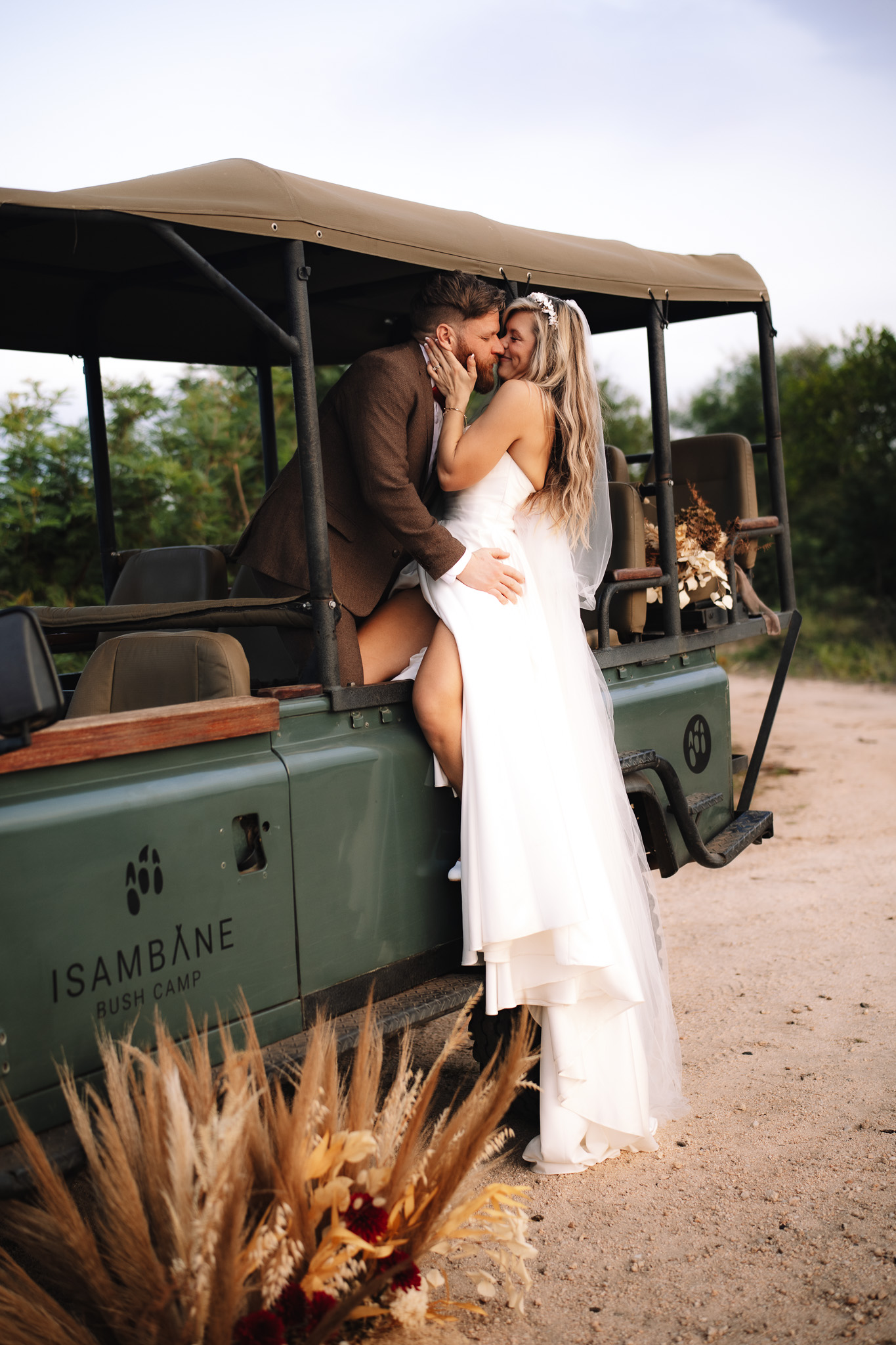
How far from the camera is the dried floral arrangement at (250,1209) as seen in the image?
198 centimetres

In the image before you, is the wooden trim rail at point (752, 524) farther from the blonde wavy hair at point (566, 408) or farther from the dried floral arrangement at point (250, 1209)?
the dried floral arrangement at point (250, 1209)

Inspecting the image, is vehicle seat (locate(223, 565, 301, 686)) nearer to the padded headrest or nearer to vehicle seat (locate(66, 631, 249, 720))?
the padded headrest

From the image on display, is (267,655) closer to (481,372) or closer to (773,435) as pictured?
(481,372)

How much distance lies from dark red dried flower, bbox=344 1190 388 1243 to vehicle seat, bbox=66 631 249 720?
1.16 meters

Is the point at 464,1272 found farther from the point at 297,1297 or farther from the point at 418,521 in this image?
the point at 418,521

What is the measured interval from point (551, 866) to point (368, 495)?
42.8 inches

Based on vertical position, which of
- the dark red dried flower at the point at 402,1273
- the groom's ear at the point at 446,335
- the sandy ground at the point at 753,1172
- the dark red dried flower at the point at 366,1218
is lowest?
the sandy ground at the point at 753,1172

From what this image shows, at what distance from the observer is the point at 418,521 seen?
122 inches

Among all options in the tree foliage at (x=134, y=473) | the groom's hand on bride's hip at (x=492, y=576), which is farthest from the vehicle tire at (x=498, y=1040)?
the tree foliage at (x=134, y=473)

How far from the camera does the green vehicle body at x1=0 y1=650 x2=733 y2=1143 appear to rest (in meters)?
2.23

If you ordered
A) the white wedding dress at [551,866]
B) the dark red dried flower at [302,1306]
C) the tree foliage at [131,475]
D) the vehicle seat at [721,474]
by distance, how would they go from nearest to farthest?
the dark red dried flower at [302,1306]
the white wedding dress at [551,866]
the vehicle seat at [721,474]
the tree foliage at [131,475]

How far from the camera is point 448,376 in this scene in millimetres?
3246

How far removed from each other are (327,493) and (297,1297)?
6.51ft

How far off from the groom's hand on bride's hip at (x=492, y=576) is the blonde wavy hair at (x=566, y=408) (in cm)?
26
